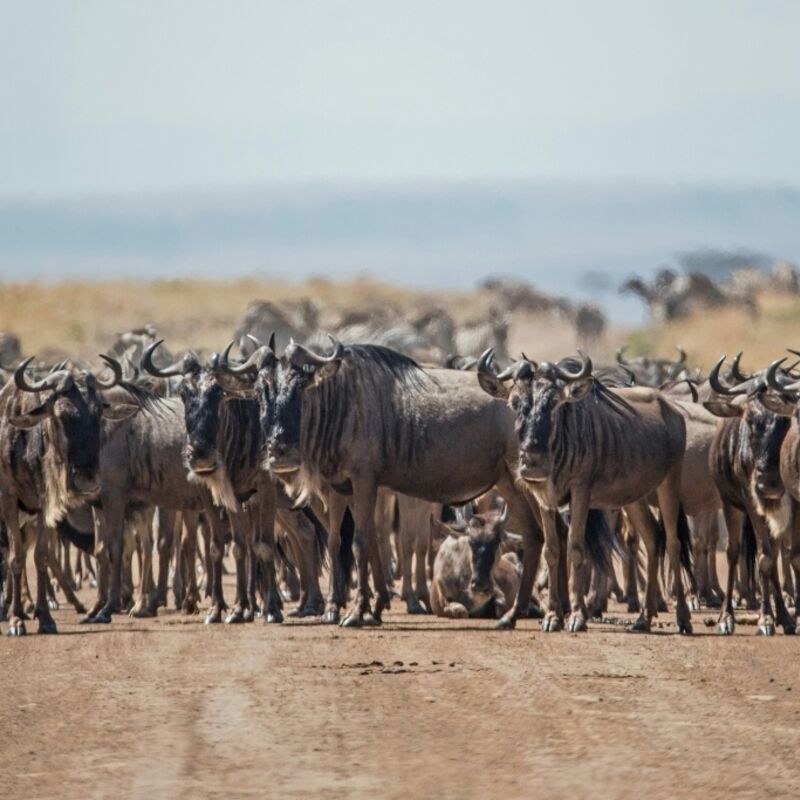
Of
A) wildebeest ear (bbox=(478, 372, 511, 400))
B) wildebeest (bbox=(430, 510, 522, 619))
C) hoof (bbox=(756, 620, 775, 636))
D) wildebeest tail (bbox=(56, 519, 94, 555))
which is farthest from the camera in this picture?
wildebeest tail (bbox=(56, 519, 94, 555))

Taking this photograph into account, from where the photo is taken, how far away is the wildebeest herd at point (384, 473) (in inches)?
648

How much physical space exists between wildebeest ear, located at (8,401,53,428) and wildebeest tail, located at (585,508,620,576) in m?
4.42

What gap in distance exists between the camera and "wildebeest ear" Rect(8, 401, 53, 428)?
16.7 meters

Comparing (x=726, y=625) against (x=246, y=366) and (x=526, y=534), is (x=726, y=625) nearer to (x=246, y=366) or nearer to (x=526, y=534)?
(x=526, y=534)

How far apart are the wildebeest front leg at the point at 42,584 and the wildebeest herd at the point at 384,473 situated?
0.02 m

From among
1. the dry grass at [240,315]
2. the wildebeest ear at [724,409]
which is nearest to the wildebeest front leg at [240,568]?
the wildebeest ear at [724,409]

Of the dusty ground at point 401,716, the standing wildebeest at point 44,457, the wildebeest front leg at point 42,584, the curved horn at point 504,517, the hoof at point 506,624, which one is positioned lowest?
the dusty ground at point 401,716

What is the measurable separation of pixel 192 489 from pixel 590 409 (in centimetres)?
378

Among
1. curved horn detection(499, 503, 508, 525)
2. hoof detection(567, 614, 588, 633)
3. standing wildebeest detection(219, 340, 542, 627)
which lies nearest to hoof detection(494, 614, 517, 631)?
standing wildebeest detection(219, 340, 542, 627)

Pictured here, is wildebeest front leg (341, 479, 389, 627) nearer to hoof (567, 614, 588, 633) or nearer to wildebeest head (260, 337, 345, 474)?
wildebeest head (260, 337, 345, 474)

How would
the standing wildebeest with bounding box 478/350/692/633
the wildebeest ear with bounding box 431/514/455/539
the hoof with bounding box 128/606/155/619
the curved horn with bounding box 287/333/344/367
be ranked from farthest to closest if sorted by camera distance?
1. the hoof with bounding box 128/606/155/619
2. the wildebeest ear with bounding box 431/514/455/539
3. the curved horn with bounding box 287/333/344/367
4. the standing wildebeest with bounding box 478/350/692/633

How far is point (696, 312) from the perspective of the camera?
6475 centimetres

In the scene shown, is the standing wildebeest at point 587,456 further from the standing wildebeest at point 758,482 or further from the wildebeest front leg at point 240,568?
the wildebeest front leg at point 240,568

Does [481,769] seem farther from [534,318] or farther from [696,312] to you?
[534,318]
